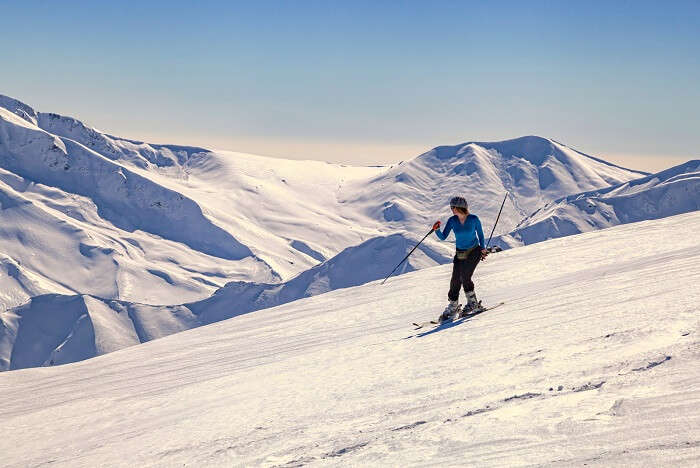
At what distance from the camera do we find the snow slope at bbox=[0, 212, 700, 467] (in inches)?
267

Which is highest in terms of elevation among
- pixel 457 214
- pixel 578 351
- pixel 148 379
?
pixel 457 214

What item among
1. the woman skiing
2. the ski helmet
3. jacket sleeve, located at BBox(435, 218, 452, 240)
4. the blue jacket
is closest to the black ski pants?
the woman skiing

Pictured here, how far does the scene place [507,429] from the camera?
277 inches

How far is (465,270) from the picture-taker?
47.4 ft

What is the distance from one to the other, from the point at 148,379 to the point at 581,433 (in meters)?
11.5

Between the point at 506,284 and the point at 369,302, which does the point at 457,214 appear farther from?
the point at 369,302

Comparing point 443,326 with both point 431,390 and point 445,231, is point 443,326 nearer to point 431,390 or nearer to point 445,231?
point 445,231

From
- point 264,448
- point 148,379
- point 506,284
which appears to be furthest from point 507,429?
point 506,284

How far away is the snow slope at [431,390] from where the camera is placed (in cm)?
677

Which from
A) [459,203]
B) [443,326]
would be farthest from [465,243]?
[443,326]

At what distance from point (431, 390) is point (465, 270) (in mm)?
5530

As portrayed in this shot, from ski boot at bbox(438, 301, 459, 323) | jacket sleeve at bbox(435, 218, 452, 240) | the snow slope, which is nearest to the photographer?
the snow slope

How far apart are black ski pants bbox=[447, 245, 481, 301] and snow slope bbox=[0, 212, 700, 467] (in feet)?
2.85

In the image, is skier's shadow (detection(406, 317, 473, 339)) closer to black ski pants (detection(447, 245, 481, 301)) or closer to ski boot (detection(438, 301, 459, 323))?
ski boot (detection(438, 301, 459, 323))
